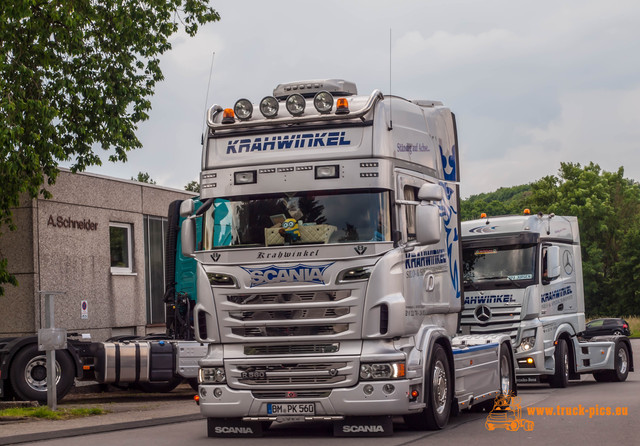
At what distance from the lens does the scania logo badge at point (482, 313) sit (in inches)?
721

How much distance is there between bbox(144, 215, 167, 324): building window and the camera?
84.6 ft

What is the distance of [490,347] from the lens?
14148mm

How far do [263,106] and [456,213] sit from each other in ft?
11.2

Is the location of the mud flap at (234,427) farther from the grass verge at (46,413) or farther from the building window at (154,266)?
the building window at (154,266)

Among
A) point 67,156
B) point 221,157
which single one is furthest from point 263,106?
point 67,156

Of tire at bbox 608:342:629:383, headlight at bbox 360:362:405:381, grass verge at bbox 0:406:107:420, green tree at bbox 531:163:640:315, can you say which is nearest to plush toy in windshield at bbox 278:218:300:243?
headlight at bbox 360:362:405:381

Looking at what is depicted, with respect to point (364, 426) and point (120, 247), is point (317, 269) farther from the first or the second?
point (120, 247)

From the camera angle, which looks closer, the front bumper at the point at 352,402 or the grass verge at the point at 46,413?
the front bumper at the point at 352,402

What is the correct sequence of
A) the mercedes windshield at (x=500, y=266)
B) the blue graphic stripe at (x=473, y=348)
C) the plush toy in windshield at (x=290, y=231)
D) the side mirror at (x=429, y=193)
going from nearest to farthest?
the plush toy in windshield at (x=290, y=231) < the side mirror at (x=429, y=193) < the blue graphic stripe at (x=473, y=348) < the mercedes windshield at (x=500, y=266)

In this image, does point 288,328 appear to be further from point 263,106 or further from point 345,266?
point 263,106

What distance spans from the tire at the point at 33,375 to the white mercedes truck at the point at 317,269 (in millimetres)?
6340

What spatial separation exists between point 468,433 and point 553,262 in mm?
8475

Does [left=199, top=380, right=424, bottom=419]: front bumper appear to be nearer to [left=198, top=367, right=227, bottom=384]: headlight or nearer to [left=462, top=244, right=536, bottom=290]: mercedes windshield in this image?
[left=198, top=367, right=227, bottom=384]: headlight

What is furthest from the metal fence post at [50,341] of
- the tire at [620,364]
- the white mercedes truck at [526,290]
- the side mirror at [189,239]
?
the tire at [620,364]
